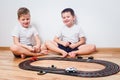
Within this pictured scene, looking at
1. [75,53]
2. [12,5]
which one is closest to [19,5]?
[12,5]

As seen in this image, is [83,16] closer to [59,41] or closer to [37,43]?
[59,41]

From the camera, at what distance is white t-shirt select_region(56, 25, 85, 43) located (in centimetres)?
188

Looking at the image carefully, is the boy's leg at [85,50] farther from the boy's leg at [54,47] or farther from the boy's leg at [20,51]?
the boy's leg at [20,51]

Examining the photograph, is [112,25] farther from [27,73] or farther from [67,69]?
[27,73]

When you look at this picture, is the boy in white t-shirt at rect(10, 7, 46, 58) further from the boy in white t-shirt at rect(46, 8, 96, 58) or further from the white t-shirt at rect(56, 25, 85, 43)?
the white t-shirt at rect(56, 25, 85, 43)

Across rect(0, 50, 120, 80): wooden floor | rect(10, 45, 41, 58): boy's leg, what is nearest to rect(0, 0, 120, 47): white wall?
rect(0, 50, 120, 80): wooden floor

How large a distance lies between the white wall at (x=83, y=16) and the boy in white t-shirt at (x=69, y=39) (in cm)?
7

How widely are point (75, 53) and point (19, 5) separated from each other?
85 cm

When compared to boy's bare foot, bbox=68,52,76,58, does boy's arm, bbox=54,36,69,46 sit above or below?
above

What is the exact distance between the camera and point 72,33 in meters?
1.89

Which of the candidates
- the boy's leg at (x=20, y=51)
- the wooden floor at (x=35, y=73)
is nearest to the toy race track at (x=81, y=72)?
the wooden floor at (x=35, y=73)

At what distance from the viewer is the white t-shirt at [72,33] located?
188cm

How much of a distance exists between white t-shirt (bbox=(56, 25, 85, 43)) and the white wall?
0.20 feet

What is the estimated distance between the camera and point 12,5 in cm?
217
